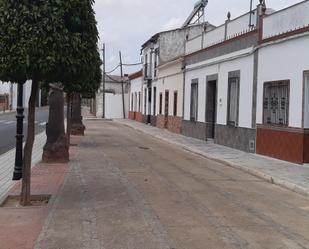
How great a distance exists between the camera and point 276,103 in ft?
59.7

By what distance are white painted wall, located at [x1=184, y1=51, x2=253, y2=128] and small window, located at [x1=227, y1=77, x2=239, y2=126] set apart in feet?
1.11

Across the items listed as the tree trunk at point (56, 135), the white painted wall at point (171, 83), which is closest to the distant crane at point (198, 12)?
the white painted wall at point (171, 83)

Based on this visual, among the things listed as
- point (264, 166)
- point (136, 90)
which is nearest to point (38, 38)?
point (264, 166)

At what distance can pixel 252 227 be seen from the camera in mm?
8281

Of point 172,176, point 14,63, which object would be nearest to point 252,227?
point 14,63

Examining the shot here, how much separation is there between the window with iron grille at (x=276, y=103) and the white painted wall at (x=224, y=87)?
4.83 feet

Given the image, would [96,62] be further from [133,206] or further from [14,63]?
[133,206]

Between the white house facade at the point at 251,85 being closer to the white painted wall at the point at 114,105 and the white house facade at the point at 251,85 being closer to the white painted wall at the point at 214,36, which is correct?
the white painted wall at the point at 214,36

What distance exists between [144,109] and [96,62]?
4003cm

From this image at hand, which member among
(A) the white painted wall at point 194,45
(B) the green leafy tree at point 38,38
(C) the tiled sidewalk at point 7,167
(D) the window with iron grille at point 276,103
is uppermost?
(A) the white painted wall at point 194,45

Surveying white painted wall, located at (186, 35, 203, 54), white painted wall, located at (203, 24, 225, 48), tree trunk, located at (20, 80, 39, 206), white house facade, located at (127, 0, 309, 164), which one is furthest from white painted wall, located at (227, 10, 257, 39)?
tree trunk, located at (20, 80, 39, 206)

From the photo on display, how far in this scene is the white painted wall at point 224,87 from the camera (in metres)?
20.7

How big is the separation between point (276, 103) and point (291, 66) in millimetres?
1535

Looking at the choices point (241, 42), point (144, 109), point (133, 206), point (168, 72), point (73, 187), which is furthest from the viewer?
point (144, 109)
